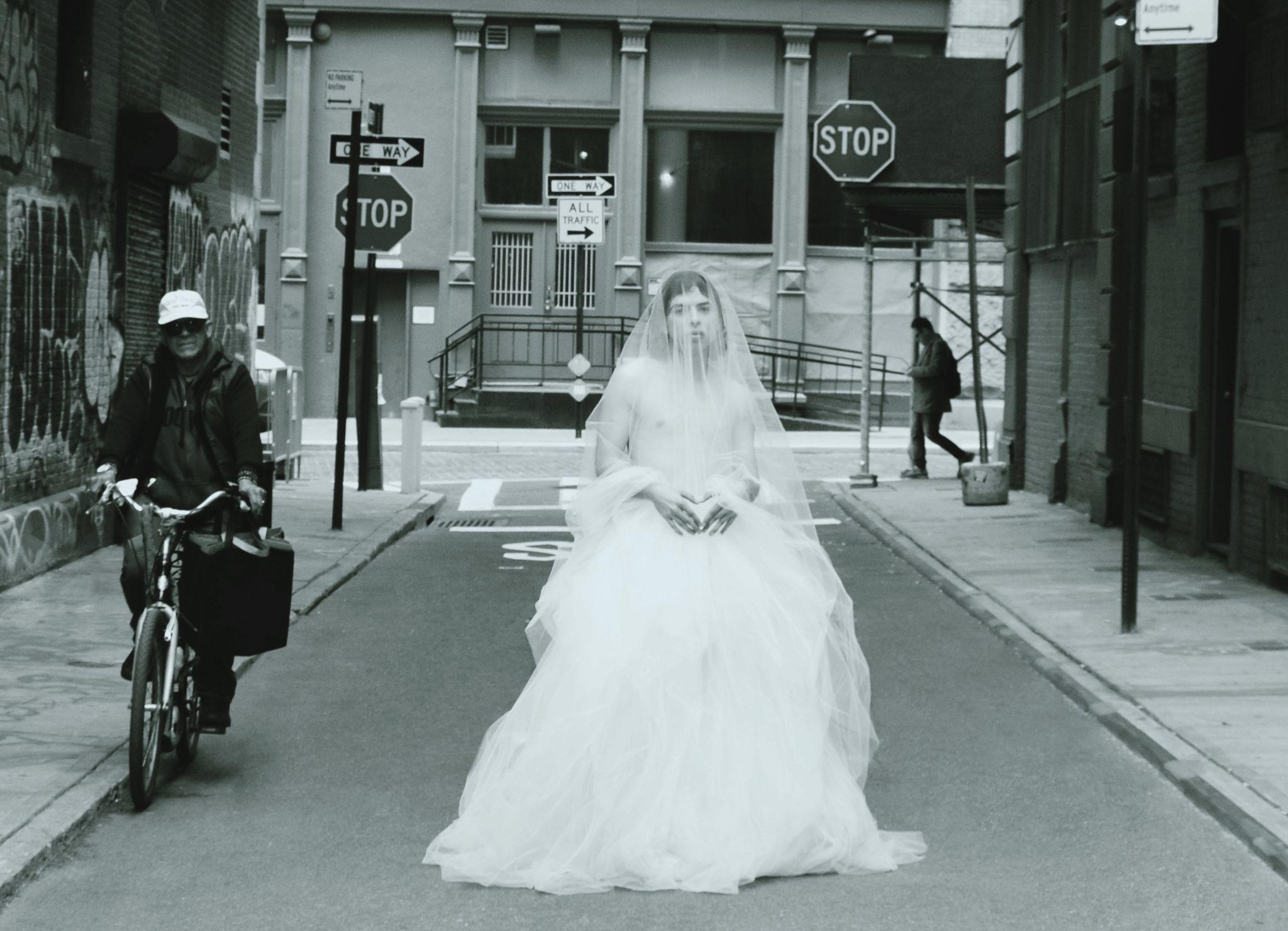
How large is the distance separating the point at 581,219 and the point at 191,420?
48.2 ft

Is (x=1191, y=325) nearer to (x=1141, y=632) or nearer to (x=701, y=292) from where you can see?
(x=1141, y=632)

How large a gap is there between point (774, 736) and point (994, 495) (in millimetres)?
11570

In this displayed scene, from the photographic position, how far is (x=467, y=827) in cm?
605

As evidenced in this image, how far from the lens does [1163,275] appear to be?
14.4 meters

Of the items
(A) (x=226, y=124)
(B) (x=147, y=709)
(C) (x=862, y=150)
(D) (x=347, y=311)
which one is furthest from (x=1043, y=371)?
(B) (x=147, y=709)

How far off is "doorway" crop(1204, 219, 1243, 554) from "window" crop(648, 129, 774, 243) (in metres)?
18.1

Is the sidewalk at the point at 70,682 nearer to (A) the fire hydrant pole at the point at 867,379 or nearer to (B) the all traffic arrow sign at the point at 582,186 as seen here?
(A) the fire hydrant pole at the point at 867,379

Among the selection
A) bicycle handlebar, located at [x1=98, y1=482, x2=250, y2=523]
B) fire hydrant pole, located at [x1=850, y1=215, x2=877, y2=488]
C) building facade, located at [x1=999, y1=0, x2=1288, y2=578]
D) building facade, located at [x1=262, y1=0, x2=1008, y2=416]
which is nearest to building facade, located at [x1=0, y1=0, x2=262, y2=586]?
bicycle handlebar, located at [x1=98, y1=482, x2=250, y2=523]

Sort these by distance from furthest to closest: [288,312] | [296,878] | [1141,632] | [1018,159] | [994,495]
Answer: [288,312] < [1018,159] < [994,495] < [1141,632] < [296,878]

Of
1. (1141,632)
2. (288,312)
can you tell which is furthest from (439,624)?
(288,312)

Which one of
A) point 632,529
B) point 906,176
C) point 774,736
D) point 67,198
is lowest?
point 774,736

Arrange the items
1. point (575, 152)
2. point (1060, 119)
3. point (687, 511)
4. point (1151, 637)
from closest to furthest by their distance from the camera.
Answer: point (687, 511), point (1151, 637), point (1060, 119), point (575, 152)

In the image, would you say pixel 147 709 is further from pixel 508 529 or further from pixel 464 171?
pixel 464 171

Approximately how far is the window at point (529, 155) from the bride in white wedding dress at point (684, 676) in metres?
24.5
